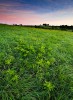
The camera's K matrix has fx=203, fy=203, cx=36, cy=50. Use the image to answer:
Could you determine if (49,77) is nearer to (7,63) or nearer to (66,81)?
(66,81)

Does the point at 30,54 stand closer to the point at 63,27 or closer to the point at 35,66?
the point at 35,66

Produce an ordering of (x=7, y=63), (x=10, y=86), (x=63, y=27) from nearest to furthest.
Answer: (x=10, y=86) → (x=7, y=63) → (x=63, y=27)

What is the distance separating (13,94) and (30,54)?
7.14 ft

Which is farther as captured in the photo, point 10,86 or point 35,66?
point 35,66

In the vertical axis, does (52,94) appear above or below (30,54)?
below

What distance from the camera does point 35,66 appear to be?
5582 mm

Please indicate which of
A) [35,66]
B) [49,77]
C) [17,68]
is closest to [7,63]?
[17,68]

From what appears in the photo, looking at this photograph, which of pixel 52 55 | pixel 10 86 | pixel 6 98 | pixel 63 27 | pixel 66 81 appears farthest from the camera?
pixel 63 27

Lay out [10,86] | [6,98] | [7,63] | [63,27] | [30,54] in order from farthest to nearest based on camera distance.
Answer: [63,27], [30,54], [7,63], [10,86], [6,98]

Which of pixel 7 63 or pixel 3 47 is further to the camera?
pixel 3 47

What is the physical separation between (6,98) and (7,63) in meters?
1.38

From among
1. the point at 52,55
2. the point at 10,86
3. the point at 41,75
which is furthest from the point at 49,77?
the point at 52,55

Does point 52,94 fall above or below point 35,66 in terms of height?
below

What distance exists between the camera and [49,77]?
5.19m
